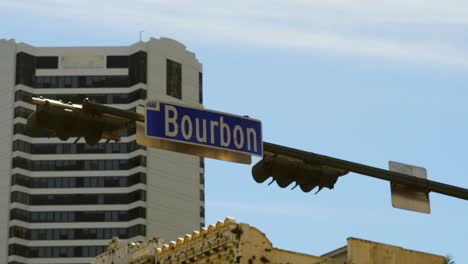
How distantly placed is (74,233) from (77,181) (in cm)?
886

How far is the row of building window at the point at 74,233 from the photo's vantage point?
557 feet

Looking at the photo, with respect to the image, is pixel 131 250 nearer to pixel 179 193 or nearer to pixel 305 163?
pixel 305 163

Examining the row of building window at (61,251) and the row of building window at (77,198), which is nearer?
the row of building window at (61,251)

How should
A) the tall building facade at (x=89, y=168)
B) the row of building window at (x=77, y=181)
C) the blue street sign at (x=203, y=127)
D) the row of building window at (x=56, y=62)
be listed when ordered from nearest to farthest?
1. the blue street sign at (x=203, y=127)
2. the tall building facade at (x=89, y=168)
3. the row of building window at (x=77, y=181)
4. the row of building window at (x=56, y=62)

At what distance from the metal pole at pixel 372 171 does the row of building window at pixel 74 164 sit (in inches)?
6240

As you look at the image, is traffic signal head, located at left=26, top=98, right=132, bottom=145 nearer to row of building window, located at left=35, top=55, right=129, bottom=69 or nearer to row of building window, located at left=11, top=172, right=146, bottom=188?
row of building window, located at left=11, top=172, right=146, bottom=188

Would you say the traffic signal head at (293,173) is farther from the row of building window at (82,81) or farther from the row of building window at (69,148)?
the row of building window at (82,81)

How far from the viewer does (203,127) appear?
48.4ft

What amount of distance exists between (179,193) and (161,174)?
13.9 feet

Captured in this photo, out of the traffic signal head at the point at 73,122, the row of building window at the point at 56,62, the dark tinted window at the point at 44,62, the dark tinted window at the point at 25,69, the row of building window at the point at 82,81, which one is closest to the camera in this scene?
the traffic signal head at the point at 73,122

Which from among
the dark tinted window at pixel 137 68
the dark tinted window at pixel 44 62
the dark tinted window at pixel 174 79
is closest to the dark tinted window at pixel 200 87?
the dark tinted window at pixel 174 79

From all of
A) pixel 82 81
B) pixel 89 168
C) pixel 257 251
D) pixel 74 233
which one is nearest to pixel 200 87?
pixel 82 81

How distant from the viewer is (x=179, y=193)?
175 meters

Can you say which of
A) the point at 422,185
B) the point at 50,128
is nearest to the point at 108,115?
the point at 50,128
